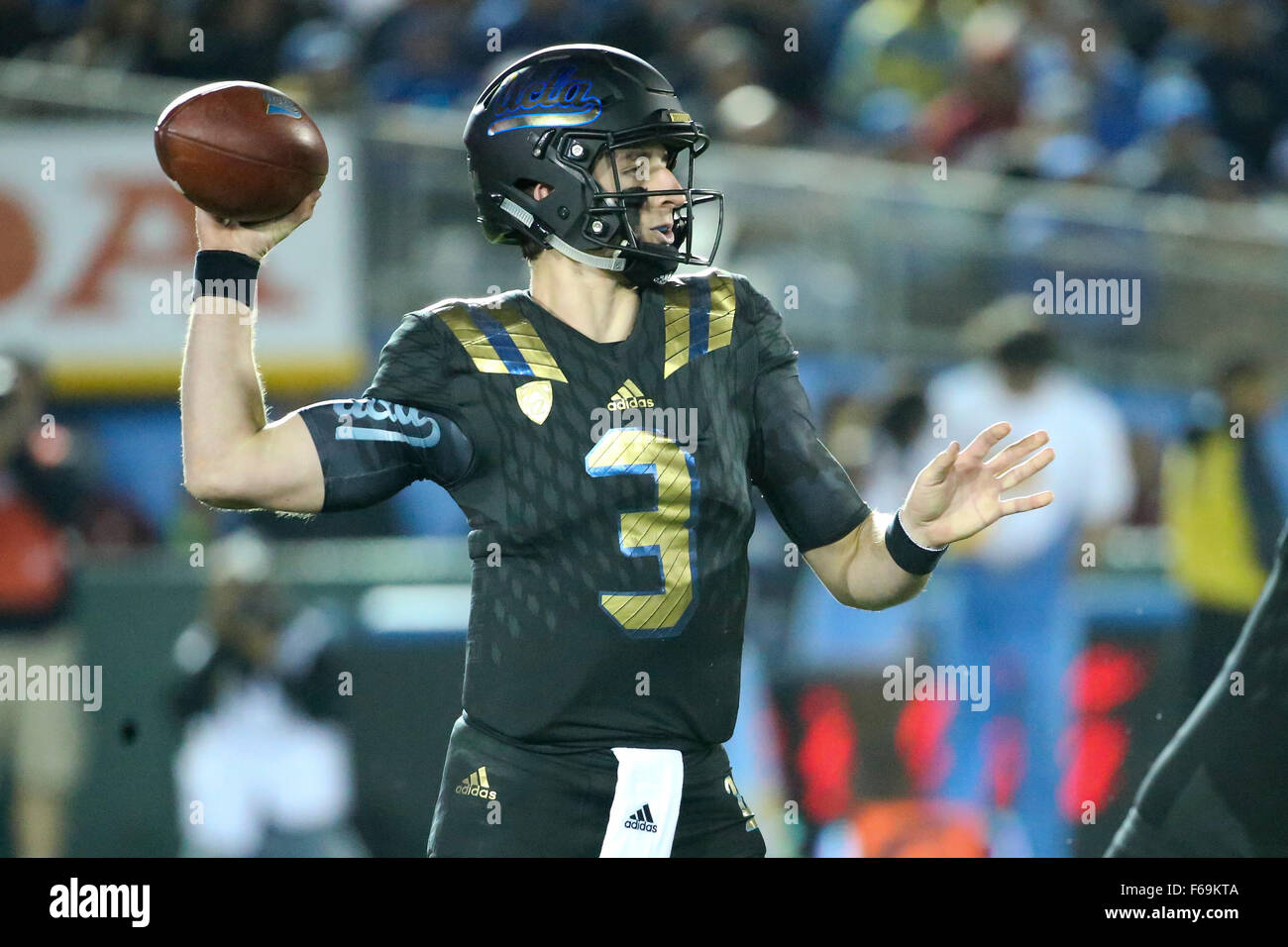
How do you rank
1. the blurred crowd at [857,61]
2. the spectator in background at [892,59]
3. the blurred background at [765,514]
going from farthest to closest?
the spectator in background at [892,59], the blurred crowd at [857,61], the blurred background at [765,514]

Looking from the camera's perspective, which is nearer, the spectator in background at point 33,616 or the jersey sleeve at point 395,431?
the jersey sleeve at point 395,431

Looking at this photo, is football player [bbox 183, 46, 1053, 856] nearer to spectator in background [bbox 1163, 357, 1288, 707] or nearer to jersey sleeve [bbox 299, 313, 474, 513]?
jersey sleeve [bbox 299, 313, 474, 513]

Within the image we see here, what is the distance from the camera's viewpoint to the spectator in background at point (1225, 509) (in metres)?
6.13

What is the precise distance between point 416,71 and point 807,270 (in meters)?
2.23

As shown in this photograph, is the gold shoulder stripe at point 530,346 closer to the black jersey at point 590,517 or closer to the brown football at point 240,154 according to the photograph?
the black jersey at point 590,517

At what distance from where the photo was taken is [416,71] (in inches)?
304

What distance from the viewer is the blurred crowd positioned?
7.53 meters

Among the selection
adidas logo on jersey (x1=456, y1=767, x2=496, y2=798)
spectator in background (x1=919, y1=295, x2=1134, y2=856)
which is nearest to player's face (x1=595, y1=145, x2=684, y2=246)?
adidas logo on jersey (x1=456, y1=767, x2=496, y2=798)

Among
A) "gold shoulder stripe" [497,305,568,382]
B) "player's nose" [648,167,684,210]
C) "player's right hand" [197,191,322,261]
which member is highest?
"player's nose" [648,167,684,210]

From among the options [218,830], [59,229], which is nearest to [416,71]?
[59,229]

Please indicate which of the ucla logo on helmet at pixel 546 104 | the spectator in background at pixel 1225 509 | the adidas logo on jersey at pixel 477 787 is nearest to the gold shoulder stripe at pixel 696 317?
the ucla logo on helmet at pixel 546 104

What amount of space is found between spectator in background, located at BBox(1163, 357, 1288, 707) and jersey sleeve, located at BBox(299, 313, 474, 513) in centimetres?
383

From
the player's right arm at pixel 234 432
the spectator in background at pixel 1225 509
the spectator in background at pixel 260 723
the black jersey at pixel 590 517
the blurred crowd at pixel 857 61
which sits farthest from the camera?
the blurred crowd at pixel 857 61
